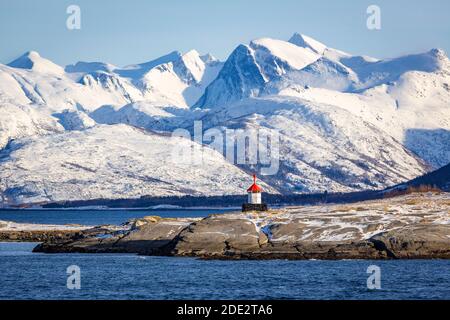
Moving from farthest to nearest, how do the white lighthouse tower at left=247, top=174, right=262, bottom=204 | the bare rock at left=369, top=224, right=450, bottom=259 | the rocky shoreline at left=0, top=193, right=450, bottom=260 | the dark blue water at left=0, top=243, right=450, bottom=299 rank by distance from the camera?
the white lighthouse tower at left=247, top=174, right=262, bottom=204 → the rocky shoreline at left=0, top=193, right=450, bottom=260 → the bare rock at left=369, top=224, right=450, bottom=259 → the dark blue water at left=0, top=243, right=450, bottom=299

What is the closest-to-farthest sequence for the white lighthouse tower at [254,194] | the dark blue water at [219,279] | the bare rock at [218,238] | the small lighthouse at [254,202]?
the dark blue water at [219,279]
the bare rock at [218,238]
the small lighthouse at [254,202]
the white lighthouse tower at [254,194]

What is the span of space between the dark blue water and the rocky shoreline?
479cm

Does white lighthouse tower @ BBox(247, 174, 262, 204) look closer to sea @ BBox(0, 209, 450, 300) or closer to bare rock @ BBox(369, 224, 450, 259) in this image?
sea @ BBox(0, 209, 450, 300)

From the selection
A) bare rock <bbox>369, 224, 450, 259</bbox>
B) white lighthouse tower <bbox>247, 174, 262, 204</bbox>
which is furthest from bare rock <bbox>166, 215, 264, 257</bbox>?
white lighthouse tower <bbox>247, 174, 262, 204</bbox>

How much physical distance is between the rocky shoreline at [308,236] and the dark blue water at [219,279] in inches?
189

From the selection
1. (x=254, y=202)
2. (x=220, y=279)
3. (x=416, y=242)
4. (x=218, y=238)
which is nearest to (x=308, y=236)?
(x=218, y=238)

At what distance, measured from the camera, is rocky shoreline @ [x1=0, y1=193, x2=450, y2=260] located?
135500mm

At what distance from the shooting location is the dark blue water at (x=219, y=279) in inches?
4028

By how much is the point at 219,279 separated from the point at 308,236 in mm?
29262

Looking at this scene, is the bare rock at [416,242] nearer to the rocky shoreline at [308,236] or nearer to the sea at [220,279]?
the rocky shoreline at [308,236]

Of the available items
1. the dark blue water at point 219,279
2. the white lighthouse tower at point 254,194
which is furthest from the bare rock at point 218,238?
the white lighthouse tower at point 254,194

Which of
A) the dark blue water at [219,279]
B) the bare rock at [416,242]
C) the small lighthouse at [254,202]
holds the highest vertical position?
the small lighthouse at [254,202]
